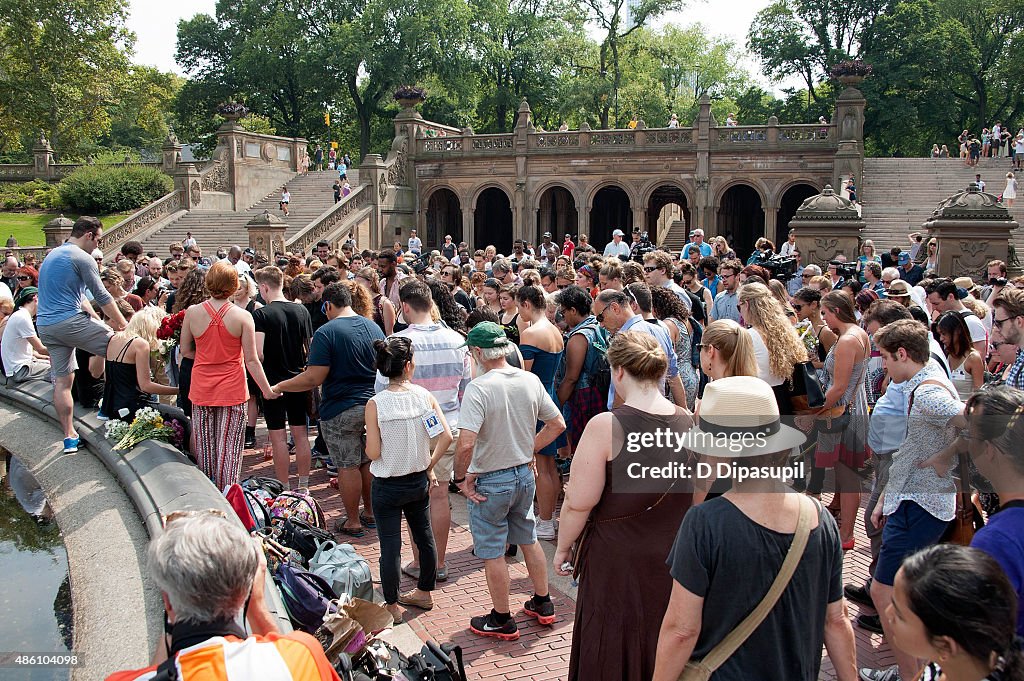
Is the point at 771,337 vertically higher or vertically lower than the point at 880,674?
higher

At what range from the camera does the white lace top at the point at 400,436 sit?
5.11 meters

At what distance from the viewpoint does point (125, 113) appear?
6794 cm

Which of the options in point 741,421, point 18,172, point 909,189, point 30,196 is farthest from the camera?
point 18,172

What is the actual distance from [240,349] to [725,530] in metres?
4.47

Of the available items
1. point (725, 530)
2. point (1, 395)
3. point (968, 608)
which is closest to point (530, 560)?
point (725, 530)

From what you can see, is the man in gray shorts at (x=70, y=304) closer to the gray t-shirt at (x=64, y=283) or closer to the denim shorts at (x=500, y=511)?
the gray t-shirt at (x=64, y=283)

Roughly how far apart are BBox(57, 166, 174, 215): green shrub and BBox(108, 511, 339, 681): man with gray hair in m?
39.6

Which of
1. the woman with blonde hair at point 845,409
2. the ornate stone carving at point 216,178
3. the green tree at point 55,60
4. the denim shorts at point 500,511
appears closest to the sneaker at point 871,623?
the woman with blonde hair at point 845,409

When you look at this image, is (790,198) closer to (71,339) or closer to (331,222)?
(331,222)

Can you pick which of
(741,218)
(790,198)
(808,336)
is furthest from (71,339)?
(741,218)

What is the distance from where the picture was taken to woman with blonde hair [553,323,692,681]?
3.64 metres

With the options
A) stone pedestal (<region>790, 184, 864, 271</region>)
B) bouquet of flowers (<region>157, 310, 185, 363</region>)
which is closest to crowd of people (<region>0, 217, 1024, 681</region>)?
bouquet of flowers (<region>157, 310, 185, 363</region>)

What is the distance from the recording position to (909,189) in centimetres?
2788

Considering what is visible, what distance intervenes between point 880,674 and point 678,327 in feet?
11.1
